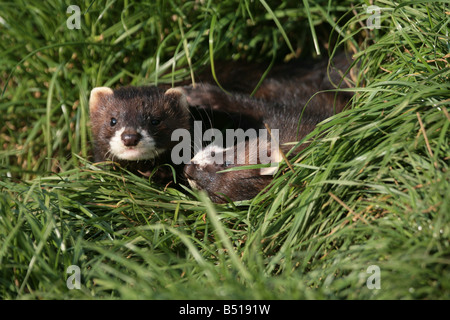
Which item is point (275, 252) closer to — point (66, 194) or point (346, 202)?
point (346, 202)

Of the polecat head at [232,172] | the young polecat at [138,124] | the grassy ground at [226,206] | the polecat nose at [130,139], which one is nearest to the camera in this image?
the grassy ground at [226,206]

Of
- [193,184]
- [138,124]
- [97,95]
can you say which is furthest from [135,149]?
[97,95]

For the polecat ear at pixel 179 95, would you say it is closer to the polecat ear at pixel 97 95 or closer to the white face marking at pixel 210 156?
the polecat ear at pixel 97 95

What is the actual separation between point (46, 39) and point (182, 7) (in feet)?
4.36

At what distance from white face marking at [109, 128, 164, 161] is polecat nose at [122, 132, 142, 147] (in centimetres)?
3

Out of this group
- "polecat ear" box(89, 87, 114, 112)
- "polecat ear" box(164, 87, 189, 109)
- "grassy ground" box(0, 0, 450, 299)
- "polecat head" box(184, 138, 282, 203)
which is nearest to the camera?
"grassy ground" box(0, 0, 450, 299)

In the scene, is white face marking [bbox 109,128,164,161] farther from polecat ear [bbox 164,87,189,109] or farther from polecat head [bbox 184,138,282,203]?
polecat ear [bbox 164,87,189,109]

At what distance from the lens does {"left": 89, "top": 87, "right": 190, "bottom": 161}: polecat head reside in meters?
3.90

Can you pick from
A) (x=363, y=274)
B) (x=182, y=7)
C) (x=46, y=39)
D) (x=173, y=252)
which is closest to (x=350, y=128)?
(x=363, y=274)

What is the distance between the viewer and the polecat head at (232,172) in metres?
3.65

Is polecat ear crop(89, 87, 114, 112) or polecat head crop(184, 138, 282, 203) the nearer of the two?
polecat head crop(184, 138, 282, 203)

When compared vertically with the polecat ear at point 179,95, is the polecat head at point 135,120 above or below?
below

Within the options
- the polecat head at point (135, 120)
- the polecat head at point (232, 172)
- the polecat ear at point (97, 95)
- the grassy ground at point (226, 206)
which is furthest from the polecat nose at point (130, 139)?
the polecat ear at point (97, 95)

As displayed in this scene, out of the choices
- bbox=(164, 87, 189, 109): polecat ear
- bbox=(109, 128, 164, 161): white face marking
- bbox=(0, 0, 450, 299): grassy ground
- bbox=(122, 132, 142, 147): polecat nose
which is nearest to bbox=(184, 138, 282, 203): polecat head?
bbox=(0, 0, 450, 299): grassy ground
